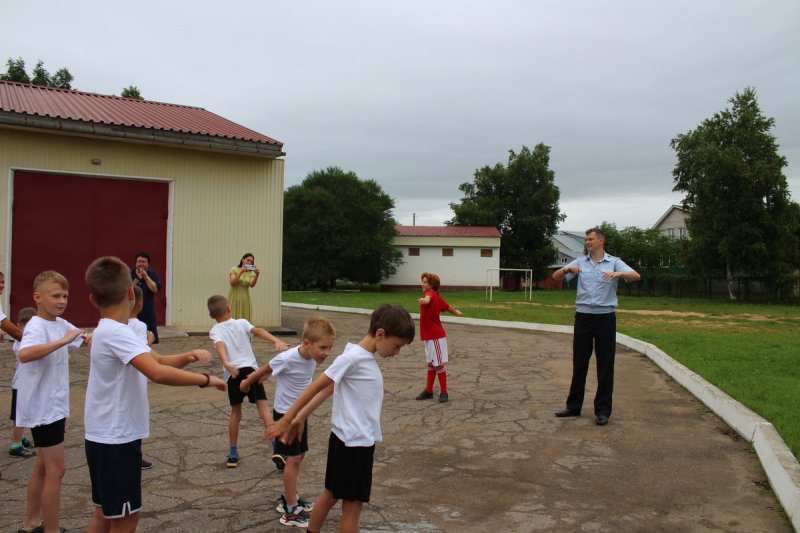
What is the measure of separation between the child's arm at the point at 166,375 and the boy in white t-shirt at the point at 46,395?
111cm

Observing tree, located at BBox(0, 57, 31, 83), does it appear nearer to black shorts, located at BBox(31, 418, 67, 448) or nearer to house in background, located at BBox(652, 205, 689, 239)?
black shorts, located at BBox(31, 418, 67, 448)

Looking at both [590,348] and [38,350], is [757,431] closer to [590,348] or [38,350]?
[590,348]

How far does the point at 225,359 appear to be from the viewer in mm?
4836

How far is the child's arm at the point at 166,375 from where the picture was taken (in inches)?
110

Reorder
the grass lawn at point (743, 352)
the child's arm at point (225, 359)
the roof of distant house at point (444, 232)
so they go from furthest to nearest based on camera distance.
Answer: the roof of distant house at point (444, 232), the grass lawn at point (743, 352), the child's arm at point (225, 359)

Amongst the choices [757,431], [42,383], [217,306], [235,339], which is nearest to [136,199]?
[217,306]

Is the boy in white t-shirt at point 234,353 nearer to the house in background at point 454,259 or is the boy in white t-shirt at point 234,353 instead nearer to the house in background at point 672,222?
the house in background at point 454,259

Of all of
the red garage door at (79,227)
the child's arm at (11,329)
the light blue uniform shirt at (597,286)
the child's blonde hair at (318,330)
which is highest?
the red garage door at (79,227)

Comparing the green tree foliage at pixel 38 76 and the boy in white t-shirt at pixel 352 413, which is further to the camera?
the green tree foliage at pixel 38 76

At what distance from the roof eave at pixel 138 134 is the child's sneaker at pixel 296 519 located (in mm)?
10471

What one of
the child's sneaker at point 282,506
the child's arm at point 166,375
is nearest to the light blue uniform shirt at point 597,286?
the child's sneaker at point 282,506

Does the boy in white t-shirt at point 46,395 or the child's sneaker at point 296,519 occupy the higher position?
the boy in white t-shirt at point 46,395

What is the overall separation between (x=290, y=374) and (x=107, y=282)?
5.14 ft

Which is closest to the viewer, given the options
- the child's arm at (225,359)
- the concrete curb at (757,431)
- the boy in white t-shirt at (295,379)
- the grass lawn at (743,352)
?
the boy in white t-shirt at (295,379)
